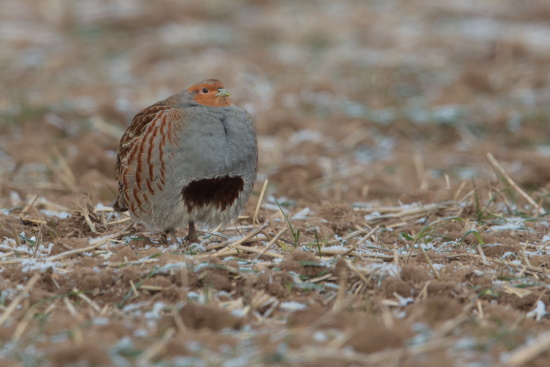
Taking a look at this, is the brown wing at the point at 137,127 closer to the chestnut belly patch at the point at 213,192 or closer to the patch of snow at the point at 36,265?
the chestnut belly patch at the point at 213,192

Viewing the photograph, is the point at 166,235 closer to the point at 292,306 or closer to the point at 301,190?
the point at 292,306

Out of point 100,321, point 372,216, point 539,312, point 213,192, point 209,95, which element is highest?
point 209,95

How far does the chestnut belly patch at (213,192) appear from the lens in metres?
3.81

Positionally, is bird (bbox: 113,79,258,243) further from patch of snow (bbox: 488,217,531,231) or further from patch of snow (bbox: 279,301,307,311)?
patch of snow (bbox: 488,217,531,231)

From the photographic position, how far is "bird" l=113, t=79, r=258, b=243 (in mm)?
3766

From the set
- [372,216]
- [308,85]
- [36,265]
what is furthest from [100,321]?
[308,85]

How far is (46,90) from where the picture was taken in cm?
838

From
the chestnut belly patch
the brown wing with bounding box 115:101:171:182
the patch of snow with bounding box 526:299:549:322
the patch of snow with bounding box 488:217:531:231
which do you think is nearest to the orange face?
the brown wing with bounding box 115:101:171:182

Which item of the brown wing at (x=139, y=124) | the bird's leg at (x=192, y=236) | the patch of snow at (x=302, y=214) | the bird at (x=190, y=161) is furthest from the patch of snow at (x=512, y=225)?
the brown wing at (x=139, y=124)

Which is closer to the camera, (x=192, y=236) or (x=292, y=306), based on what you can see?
(x=292, y=306)

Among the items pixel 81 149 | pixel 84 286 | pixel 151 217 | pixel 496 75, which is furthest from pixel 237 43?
pixel 84 286

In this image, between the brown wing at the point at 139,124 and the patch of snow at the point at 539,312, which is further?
the brown wing at the point at 139,124

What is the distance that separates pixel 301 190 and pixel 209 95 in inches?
64.4

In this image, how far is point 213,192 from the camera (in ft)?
12.6
